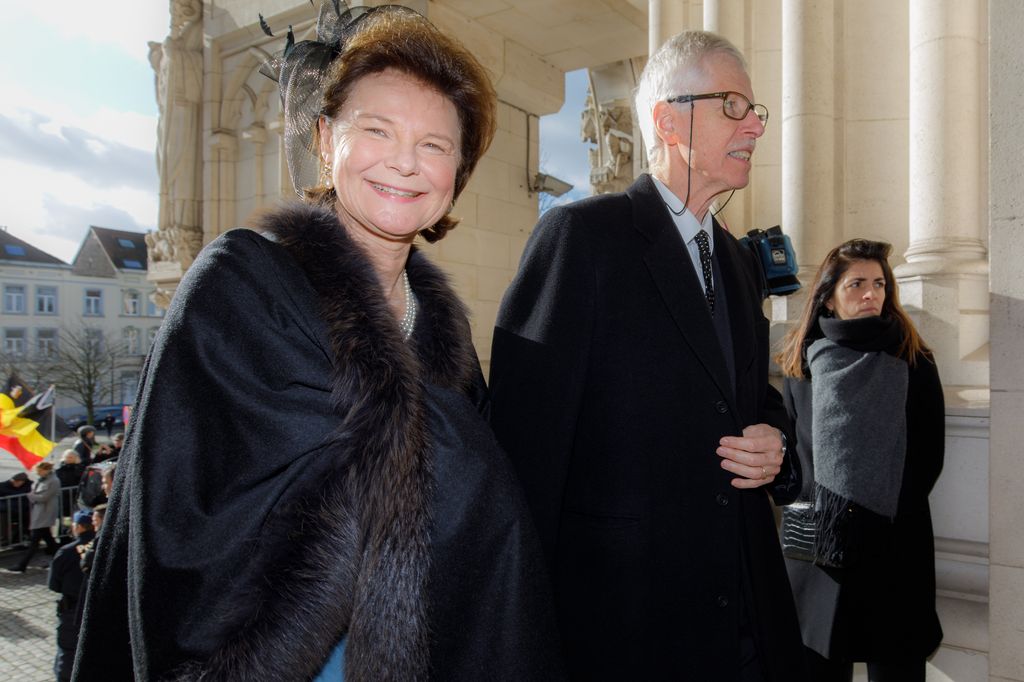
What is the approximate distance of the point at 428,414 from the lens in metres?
1.29

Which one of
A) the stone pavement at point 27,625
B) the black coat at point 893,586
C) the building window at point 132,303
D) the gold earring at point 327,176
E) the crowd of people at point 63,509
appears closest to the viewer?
the gold earring at point 327,176

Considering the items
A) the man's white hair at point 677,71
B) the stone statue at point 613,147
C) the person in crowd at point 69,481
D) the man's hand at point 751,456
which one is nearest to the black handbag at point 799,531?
the man's hand at point 751,456

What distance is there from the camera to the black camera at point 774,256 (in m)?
2.81

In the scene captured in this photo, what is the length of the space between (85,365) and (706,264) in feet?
132

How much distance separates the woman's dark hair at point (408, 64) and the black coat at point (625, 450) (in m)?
0.35

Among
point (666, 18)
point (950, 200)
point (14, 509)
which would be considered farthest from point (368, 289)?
point (14, 509)

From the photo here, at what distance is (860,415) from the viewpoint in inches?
104

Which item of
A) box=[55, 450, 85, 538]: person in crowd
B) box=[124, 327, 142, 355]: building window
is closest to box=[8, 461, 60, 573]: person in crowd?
box=[55, 450, 85, 538]: person in crowd

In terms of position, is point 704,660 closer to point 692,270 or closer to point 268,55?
point 692,270

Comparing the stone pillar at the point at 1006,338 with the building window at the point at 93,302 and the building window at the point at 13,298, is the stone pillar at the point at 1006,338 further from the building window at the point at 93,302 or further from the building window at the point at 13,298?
the building window at the point at 13,298

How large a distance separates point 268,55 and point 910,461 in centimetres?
704

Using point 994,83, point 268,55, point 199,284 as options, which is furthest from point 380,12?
point 268,55

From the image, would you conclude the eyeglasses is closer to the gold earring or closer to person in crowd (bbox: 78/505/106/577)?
the gold earring

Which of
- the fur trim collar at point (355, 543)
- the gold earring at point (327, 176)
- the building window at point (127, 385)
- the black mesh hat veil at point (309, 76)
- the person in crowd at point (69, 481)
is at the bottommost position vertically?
the building window at point (127, 385)
